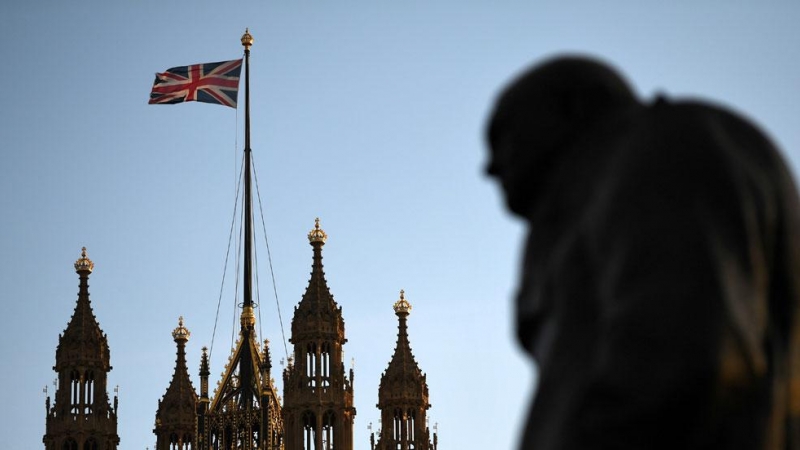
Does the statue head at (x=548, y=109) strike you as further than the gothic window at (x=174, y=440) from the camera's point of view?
No

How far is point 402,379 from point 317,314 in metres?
4.12

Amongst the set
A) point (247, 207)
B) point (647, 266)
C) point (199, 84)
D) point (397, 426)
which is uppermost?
point (199, 84)

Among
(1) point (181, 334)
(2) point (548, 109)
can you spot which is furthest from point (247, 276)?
(2) point (548, 109)

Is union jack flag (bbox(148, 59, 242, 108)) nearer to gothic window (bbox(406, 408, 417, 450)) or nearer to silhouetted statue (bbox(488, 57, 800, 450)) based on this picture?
gothic window (bbox(406, 408, 417, 450))

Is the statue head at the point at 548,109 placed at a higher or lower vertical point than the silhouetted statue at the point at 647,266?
higher

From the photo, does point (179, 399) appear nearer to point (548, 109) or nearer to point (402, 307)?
point (402, 307)

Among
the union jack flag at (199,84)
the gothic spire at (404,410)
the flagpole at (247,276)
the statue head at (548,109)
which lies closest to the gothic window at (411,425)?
the gothic spire at (404,410)

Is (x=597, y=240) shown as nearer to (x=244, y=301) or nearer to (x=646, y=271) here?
(x=646, y=271)

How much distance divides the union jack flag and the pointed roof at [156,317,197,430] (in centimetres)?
816

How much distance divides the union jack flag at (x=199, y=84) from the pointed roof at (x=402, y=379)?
11.8 metres

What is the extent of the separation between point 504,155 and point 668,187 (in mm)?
584

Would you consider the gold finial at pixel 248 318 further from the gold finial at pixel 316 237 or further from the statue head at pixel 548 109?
the statue head at pixel 548 109

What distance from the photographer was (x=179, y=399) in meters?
59.1

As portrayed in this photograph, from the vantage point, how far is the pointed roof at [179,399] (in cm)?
5850
